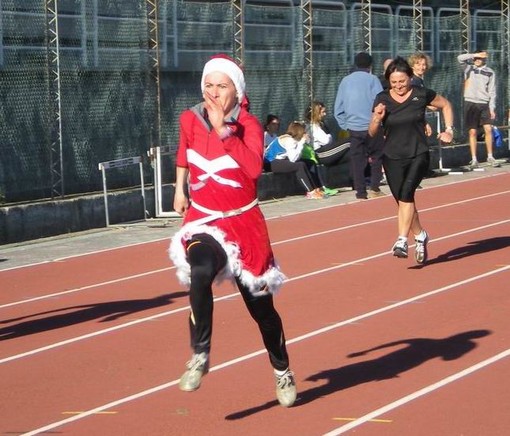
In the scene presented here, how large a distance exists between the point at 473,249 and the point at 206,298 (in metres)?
7.64

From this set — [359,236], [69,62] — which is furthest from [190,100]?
[359,236]

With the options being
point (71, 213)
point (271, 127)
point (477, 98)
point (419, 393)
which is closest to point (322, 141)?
point (271, 127)

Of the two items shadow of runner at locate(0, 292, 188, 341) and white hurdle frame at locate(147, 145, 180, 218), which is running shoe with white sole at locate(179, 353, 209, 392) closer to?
shadow of runner at locate(0, 292, 188, 341)

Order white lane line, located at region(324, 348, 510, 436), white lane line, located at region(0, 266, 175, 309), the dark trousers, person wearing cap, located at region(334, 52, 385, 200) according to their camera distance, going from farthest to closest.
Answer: person wearing cap, located at region(334, 52, 385, 200), the dark trousers, white lane line, located at region(0, 266, 175, 309), white lane line, located at region(324, 348, 510, 436)

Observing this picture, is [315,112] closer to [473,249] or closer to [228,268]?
[473,249]

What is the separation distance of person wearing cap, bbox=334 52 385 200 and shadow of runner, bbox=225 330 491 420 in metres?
10.7

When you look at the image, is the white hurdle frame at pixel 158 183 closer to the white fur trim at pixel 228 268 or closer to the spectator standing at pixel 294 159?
the spectator standing at pixel 294 159

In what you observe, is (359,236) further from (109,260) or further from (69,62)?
(69,62)

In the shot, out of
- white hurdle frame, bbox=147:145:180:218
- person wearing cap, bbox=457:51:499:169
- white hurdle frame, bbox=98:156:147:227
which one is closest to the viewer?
white hurdle frame, bbox=98:156:147:227

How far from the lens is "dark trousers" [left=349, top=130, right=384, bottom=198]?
67.1 feet

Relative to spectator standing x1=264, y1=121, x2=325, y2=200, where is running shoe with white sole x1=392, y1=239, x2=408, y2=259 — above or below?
below

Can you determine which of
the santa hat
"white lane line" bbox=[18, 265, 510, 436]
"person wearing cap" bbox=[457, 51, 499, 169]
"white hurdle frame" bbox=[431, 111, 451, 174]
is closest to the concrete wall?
"white hurdle frame" bbox=[431, 111, 451, 174]

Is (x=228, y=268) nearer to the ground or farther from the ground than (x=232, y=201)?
nearer to the ground

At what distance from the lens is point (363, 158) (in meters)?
20.7
